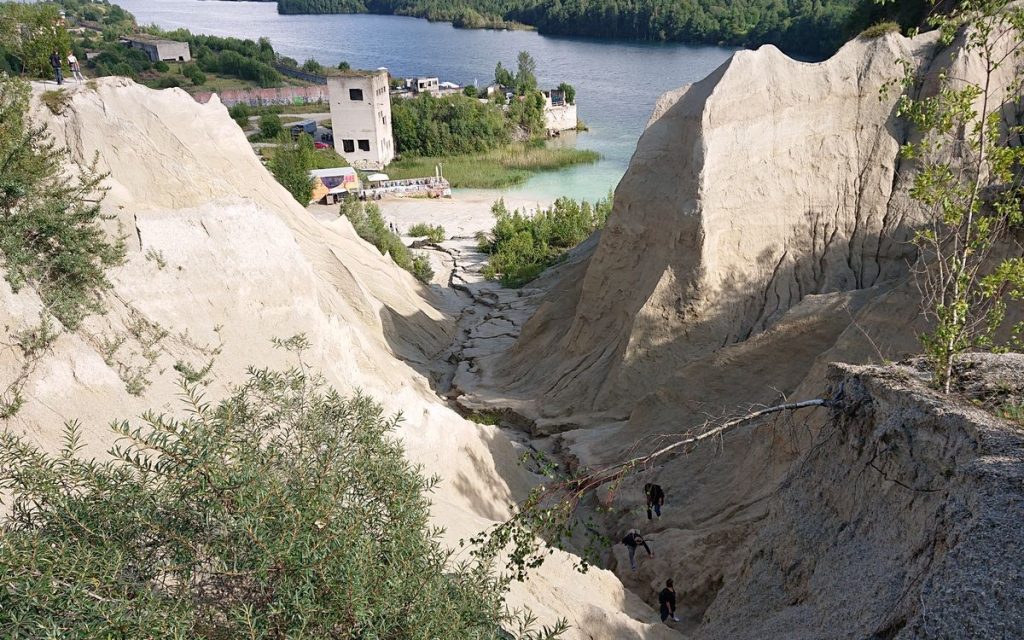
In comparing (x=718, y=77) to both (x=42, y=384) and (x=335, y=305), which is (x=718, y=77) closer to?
(x=335, y=305)

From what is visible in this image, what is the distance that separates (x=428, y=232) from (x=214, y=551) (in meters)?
32.4

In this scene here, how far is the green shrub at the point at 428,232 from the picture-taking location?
3534cm

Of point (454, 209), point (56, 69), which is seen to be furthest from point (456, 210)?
point (56, 69)

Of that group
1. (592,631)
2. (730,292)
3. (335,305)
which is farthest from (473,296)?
(592,631)

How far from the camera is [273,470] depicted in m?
4.98

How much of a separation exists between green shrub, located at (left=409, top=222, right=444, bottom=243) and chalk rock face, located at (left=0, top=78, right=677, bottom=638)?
1574 cm

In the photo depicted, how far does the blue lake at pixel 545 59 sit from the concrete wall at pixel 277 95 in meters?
20.1

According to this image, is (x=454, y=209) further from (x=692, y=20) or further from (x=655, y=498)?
(x=692, y=20)

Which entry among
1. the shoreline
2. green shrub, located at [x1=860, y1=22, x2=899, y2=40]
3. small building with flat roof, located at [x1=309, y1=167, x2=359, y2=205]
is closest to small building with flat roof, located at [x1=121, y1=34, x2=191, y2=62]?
the shoreline

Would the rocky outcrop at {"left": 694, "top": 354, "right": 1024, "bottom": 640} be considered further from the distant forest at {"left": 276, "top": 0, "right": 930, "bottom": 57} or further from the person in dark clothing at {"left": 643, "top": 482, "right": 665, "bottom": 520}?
the distant forest at {"left": 276, "top": 0, "right": 930, "bottom": 57}

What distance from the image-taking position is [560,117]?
65.8 metres

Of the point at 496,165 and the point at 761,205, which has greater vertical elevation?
the point at 761,205

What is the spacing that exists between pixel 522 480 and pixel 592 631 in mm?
5515

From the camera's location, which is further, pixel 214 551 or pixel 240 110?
pixel 240 110
